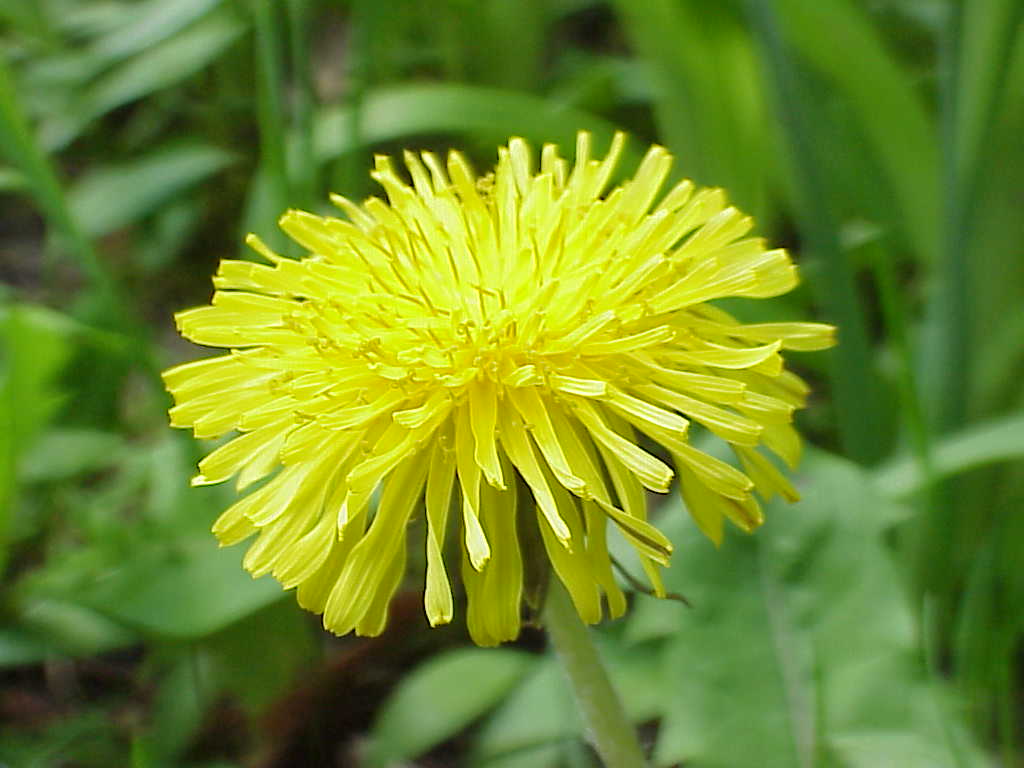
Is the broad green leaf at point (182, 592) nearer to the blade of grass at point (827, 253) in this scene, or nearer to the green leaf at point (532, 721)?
the green leaf at point (532, 721)

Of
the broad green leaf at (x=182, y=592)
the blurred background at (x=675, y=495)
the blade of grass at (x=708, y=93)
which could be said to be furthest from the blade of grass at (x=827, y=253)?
the broad green leaf at (x=182, y=592)

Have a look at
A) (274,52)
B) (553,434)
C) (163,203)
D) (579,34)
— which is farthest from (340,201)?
(579,34)

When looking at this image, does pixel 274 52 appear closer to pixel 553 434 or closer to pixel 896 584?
pixel 553 434

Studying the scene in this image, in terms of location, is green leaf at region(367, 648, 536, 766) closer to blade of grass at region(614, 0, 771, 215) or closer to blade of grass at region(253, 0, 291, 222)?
blade of grass at region(253, 0, 291, 222)

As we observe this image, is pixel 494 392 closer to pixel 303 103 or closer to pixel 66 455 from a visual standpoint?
pixel 303 103

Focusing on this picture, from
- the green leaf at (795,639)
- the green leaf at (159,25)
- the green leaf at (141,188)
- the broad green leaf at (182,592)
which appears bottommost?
the green leaf at (795,639)

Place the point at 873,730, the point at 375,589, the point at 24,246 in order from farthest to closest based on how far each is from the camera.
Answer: the point at 24,246, the point at 873,730, the point at 375,589

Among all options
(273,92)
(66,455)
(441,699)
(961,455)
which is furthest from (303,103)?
(961,455)
